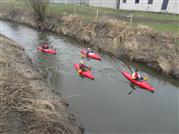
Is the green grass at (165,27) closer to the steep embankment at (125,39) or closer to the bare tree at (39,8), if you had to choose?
the steep embankment at (125,39)

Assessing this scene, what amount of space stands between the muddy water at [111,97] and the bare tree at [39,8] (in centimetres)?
880

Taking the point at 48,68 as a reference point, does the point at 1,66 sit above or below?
above

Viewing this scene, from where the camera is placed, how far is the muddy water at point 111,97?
920cm

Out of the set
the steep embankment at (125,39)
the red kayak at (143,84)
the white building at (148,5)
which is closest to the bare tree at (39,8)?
the steep embankment at (125,39)

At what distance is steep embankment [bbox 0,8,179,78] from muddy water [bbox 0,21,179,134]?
88 centimetres

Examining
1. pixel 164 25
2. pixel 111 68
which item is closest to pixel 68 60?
pixel 111 68

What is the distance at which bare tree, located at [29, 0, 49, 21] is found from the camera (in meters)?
24.4

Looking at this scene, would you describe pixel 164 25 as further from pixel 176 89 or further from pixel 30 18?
pixel 30 18

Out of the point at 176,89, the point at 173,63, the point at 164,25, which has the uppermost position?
the point at 164,25

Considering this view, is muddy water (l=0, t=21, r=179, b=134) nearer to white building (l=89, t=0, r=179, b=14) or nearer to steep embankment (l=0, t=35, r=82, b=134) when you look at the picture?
steep embankment (l=0, t=35, r=82, b=134)

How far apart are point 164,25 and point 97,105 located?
11989mm

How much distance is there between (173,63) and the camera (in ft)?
46.2

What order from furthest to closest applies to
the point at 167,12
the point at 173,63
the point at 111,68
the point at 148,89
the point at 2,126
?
the point at 167,12 < the point at 111,68 < the point at 173,63 < the point at 148,89 < the point at 2,126

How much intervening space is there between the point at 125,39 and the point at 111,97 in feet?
25.7
